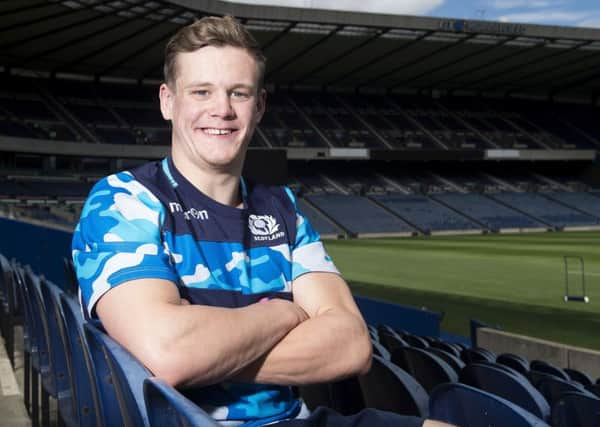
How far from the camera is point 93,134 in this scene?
130 ft

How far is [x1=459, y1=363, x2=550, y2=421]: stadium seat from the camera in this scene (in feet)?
8.38

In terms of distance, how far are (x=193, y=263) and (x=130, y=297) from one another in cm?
24

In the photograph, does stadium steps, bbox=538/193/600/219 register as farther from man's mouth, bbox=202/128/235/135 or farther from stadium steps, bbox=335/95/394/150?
man's mouth, bbox=202/128/235/135

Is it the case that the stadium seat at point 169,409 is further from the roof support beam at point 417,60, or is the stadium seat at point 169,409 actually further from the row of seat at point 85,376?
the roof support beam at point 417,60

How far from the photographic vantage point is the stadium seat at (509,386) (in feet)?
8.38

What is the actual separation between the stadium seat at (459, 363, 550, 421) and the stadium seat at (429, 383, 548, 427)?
632mm

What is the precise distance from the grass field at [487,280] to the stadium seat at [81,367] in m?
8.67

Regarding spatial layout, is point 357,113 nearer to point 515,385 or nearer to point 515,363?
point 515,363

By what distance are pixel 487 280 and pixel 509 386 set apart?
48.3 ft

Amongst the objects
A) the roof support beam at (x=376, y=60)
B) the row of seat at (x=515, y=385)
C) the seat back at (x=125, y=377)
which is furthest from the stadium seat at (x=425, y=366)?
the roof support beam at (x=376, y=60)

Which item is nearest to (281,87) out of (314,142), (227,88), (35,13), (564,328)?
(314,142)

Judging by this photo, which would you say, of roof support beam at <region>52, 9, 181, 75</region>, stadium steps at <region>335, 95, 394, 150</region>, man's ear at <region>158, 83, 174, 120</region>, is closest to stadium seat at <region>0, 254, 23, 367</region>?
man's ear at <region>158, 83, 174, 120</region>

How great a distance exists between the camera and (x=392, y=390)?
2.38 metres

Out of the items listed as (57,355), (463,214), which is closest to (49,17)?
(463,214)
